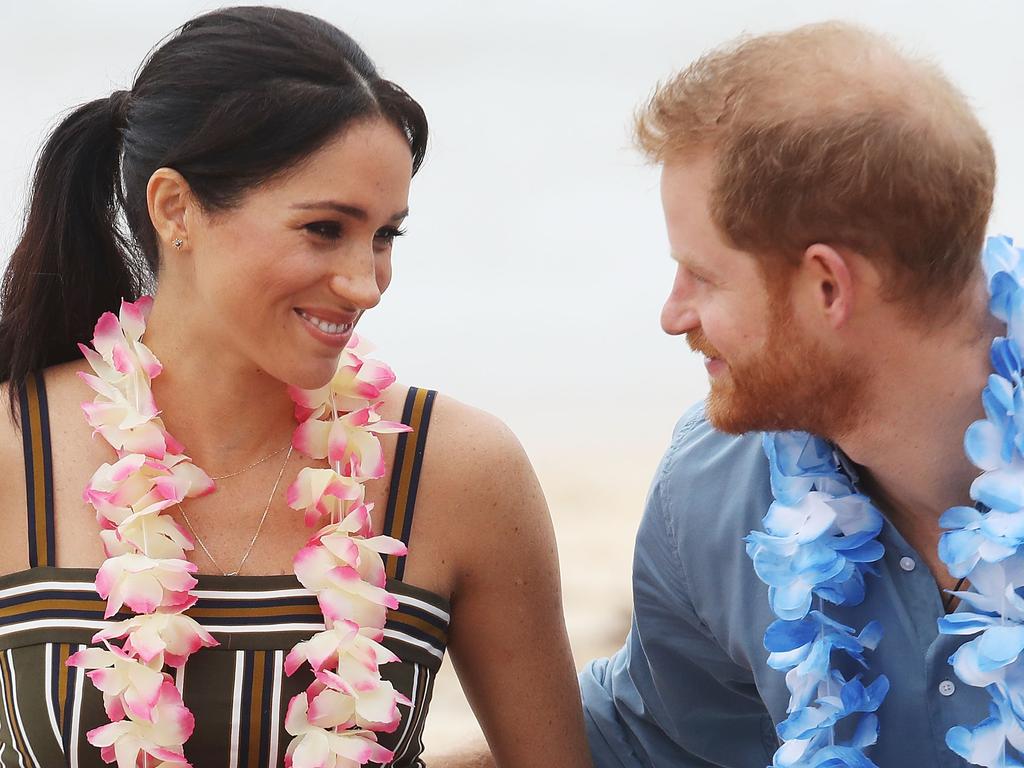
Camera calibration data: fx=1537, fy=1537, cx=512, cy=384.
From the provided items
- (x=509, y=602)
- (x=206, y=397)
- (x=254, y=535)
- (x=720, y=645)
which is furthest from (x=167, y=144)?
(x=720, y=645)

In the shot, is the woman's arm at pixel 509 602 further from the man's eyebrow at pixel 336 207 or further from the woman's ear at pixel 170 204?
the woman's ear at pixel 170 204

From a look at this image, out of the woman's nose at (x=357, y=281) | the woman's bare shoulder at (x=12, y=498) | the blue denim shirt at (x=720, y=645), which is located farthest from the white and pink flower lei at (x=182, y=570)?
the blue denim shirt at (x=720, y=645)

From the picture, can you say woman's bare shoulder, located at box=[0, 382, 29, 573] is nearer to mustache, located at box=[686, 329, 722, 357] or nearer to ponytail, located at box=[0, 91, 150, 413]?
ponytail, located at box=[0, 91, 150, 413]

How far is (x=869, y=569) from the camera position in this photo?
238 cm

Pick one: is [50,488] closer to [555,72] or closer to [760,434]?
[760,434]

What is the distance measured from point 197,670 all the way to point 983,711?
1.21 m

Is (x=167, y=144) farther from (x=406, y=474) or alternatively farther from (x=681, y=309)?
(x=681, y=309)

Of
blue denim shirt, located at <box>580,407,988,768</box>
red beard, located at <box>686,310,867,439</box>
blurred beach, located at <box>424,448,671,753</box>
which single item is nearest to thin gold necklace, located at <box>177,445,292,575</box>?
blue denim shirt, located at <box>580,407,988,768</box>

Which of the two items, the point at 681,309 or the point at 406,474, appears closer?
the point at 681,309

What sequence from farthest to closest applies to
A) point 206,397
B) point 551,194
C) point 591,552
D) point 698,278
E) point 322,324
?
point 551,194
point 591,552
point 206,397
point 322,324
point 698,278

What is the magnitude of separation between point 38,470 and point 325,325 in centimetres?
54

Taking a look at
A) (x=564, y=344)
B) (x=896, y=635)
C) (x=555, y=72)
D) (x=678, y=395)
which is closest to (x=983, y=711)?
(x=896, y=635)

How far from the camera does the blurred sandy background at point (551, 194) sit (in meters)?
6.99

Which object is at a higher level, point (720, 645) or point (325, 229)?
point (325, 229)
